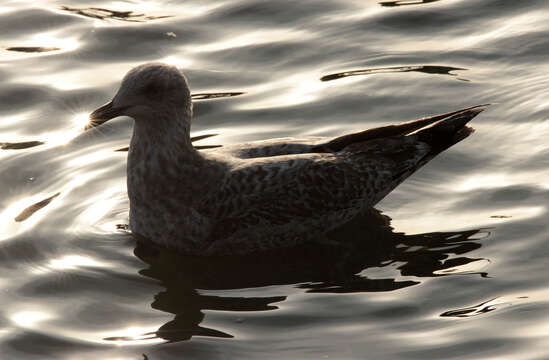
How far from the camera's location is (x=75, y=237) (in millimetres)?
9695

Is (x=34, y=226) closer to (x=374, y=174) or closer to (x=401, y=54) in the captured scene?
(x=374, y=174)

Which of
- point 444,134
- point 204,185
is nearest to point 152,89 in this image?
point 204,185

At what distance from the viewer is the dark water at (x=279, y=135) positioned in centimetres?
826

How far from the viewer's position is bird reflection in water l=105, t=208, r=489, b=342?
28.7 ft

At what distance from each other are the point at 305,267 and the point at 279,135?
230 cm

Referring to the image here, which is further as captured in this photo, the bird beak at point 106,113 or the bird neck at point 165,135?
the bird neck at point 165,135

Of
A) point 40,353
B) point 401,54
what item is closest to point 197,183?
point 40,353

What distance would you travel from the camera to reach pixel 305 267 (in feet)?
30.7

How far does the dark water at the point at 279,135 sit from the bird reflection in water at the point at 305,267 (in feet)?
0.06

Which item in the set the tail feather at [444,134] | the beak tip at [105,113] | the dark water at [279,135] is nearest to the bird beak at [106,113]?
the beak tip at [105,113]

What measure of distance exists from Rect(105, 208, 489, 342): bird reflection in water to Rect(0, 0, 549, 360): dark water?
2 cm

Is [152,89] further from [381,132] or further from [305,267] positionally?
[381,132]

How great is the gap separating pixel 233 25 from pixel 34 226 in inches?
190

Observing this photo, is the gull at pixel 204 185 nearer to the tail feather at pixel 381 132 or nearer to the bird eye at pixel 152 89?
the bird eye at pixel 152 89
